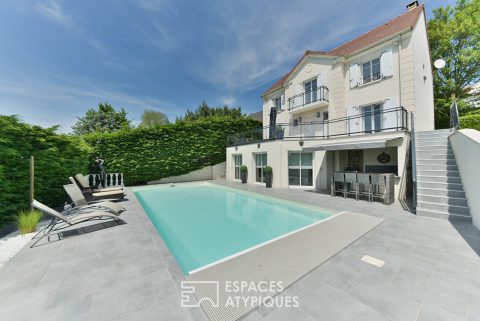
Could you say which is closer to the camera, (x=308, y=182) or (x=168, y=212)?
(x=168, y=212)

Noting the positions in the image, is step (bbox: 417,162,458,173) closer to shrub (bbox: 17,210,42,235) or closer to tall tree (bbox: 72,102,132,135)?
shrub (bbox: 17,210,42,235)

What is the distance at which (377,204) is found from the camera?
917 cm

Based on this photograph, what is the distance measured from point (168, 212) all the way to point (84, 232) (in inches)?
148

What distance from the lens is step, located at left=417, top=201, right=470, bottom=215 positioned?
6588 millimetres

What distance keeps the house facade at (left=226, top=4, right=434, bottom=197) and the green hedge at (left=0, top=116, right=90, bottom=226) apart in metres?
13.2

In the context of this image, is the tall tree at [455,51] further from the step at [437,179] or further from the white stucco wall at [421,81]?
the step at [437,179]

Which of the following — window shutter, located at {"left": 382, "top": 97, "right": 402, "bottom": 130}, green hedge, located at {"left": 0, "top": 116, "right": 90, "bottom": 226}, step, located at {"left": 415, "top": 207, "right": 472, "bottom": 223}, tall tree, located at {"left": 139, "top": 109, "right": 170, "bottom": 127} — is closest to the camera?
green hedge, located at {"left": 0, "top": 116, "right": 90, "bottom": 226}

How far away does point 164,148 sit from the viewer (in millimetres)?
19312

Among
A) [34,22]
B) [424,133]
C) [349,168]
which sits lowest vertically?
[349,168]

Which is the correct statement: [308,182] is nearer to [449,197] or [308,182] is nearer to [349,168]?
[349,168]

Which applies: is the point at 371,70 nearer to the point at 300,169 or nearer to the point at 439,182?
the point at 300,169

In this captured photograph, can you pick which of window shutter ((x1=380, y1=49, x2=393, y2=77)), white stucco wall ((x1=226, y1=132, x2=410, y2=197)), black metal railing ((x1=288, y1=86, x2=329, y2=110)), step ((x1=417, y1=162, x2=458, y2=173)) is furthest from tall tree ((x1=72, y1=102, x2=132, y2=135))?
step ((x1=417, y1=162, x2=458, y2=173))

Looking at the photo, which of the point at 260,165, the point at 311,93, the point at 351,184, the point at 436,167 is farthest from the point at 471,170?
the point at 311,93

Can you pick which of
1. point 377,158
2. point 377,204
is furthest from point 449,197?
point 377,158
